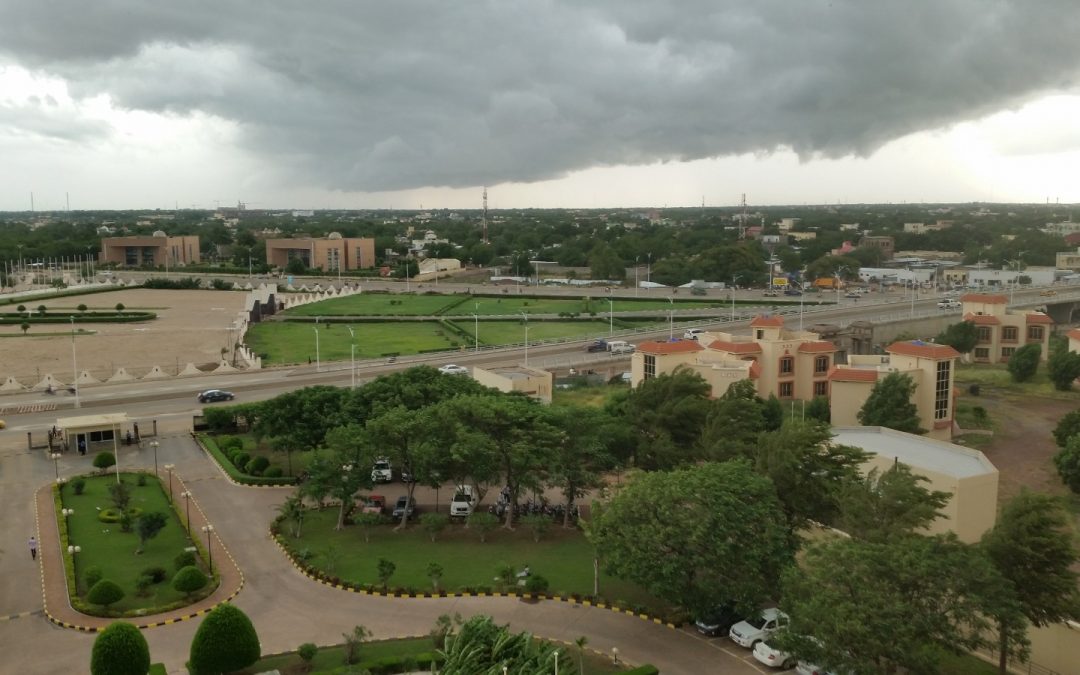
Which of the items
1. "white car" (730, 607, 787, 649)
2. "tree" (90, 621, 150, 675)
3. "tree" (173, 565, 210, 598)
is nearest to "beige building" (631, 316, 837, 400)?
"white car" (730, 607, 787, 649)

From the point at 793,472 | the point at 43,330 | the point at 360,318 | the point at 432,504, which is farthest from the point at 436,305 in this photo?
the point at 793,472

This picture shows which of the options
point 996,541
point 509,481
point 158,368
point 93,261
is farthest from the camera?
point 93,261

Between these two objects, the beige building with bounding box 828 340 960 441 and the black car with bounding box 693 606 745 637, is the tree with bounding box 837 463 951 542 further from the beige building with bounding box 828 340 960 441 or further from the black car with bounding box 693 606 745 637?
the beige building with bounding box 828 340 960 441

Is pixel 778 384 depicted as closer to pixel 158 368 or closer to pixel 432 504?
pixel 432 504

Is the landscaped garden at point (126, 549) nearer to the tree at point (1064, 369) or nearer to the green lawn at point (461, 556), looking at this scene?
the green lawn at point (461, 556)

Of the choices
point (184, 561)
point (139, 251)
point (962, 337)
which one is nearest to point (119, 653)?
point (184, 561)

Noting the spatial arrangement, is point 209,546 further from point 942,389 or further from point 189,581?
point 942,389

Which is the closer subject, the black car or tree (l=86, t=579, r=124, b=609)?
the black car
